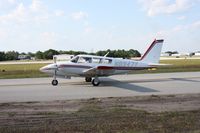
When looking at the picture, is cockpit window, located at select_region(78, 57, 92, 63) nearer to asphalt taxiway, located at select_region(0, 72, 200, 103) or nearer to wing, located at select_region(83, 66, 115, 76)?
wing, located at select_region(83, 66, 115, 76)

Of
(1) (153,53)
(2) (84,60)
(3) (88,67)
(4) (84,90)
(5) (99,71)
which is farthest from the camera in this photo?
(1) (153,53)

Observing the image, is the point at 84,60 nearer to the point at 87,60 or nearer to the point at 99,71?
the point at 87,60

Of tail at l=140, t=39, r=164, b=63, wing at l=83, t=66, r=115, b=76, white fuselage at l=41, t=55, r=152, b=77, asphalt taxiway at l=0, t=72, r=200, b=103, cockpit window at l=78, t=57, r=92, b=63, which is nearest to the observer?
asphalt taxiway at l=0, t=72, r=200, b=103

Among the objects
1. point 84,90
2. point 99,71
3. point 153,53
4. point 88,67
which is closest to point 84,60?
point 88,67

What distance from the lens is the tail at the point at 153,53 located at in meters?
24.9

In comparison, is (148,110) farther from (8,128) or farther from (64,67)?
(64,67)

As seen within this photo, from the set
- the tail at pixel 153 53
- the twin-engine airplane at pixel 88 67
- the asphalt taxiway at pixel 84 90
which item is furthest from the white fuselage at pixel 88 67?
the tail at pixel 153 53

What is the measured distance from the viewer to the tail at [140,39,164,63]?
81.8 ft

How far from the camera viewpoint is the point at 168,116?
30.5 ft

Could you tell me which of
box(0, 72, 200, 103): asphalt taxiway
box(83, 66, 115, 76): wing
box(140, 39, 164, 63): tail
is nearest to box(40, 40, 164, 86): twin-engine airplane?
box(83, 66, 115, 76): wing

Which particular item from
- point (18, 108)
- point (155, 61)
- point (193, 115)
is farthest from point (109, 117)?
point (155, 61)

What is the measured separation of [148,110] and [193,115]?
176 cm

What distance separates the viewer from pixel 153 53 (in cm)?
2516

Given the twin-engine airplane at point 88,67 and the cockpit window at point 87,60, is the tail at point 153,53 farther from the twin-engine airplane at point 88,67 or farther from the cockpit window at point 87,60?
the cockpit window at point 87,60
